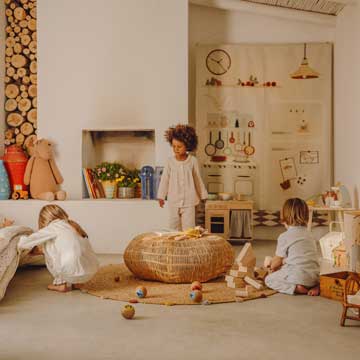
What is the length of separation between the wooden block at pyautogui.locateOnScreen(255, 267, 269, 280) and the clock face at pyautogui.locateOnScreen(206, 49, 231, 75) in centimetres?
314

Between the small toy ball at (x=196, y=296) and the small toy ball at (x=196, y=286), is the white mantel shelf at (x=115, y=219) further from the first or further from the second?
the small toy ball at (x=196, y=296)

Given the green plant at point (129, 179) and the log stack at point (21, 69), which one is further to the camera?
the log stack at point (21, 69)

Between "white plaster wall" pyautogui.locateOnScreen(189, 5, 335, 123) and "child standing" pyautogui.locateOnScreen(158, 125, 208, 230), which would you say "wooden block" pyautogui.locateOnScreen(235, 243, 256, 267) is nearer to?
"child standing" pyautogui.locateOnScreen(158, 125, 208, 230)

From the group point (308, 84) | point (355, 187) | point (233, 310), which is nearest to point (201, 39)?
point (308, 84)

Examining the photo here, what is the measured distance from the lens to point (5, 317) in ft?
11.2

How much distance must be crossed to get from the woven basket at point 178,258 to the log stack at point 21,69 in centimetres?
279

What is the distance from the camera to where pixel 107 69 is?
6324 millimetres

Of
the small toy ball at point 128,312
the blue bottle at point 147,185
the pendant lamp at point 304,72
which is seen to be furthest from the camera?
the pendant lamp at point 304,72

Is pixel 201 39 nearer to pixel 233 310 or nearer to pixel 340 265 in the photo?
pixel 340 265

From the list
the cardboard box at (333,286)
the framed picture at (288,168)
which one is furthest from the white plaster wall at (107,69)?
the cardboard box at (333,286)

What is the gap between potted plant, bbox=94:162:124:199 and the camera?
20.8ft

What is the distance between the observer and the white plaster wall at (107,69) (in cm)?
626

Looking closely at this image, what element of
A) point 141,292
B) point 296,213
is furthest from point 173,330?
point 296,213

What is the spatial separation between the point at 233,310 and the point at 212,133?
3.71m
